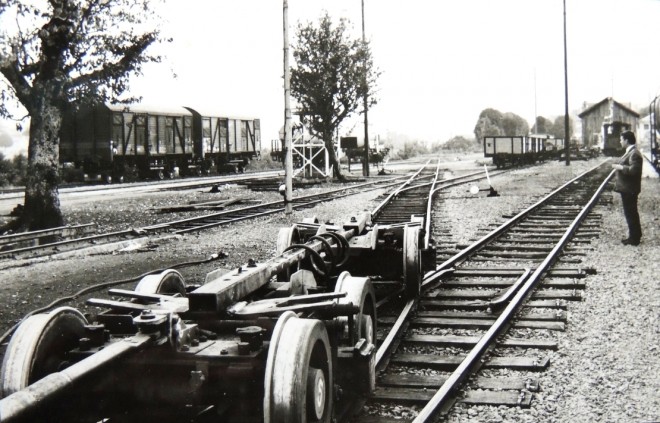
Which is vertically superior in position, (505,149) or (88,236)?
(505,149)

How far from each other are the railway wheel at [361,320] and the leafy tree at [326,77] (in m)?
25.1

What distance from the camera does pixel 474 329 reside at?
21.6ft

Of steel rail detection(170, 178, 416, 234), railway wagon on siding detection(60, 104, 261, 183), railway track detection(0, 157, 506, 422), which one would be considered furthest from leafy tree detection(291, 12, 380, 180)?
railway track detection(0, 157, 506, 422)

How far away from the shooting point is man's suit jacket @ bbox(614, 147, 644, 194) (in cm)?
1077

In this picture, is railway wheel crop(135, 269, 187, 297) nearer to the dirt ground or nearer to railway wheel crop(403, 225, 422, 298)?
the dirt ground

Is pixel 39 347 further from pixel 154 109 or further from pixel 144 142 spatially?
pixel 154 109

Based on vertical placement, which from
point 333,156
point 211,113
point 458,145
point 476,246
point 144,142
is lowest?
point 476,246

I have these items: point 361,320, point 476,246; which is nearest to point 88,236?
point 476,246

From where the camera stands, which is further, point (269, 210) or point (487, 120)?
point (487, 120)

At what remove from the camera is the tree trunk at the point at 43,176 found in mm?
14602

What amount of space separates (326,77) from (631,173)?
2018cm

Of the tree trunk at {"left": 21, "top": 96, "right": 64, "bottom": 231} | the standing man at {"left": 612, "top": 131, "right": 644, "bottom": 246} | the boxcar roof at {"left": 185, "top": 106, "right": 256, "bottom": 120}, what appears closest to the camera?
the standing man at {"left": 612, "top": 131, "right": 644, "bottom": 246}

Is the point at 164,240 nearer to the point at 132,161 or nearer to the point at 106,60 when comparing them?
the point at 106,60

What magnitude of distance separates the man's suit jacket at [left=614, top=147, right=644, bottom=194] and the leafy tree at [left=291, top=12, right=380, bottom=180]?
1955cm
